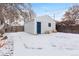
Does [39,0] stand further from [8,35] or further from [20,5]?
[8,35]

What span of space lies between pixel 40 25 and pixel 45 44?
318 millimetres

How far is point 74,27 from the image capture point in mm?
2768

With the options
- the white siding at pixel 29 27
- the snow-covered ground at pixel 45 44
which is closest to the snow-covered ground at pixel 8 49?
the snow-covered ground at pixel 45 44

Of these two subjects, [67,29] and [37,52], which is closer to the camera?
[37,52]

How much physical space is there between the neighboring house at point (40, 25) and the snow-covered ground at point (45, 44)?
0.08 metres

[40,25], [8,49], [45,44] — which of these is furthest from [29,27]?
[8,49]

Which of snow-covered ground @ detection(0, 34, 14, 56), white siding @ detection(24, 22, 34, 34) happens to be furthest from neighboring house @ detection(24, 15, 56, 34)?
snow-covered ground @ detection(0, 34, 14, 56)

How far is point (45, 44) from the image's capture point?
2703 millimetres

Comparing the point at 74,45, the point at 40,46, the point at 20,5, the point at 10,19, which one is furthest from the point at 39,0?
the point at 74,45

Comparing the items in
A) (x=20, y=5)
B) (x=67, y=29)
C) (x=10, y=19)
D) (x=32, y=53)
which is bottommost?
(x=32, y=53)

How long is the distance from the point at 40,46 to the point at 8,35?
0.53 meters

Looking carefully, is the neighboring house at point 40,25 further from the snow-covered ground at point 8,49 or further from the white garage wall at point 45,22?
the snow-covered ground at point 8,49

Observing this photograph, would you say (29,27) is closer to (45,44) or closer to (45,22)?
(45,22)

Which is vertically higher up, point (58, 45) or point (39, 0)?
point (39, 0)
